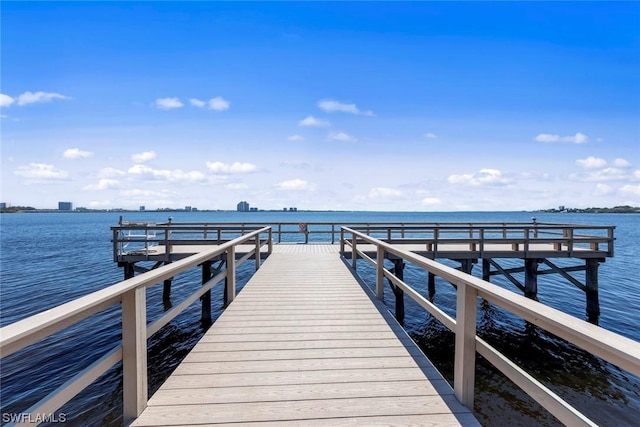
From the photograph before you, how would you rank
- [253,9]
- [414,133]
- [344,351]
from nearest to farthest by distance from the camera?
[344,351] < [253,9] < [414,133]

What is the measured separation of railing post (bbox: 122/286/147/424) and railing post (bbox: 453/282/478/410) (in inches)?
91.0

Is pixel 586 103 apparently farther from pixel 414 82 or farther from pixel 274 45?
pixel 274 45

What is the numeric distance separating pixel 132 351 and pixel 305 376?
1.41 meters

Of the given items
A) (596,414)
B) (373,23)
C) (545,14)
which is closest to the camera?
(596,414)

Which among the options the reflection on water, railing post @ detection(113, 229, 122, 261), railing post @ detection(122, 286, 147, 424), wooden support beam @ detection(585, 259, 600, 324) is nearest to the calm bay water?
the reflection on water

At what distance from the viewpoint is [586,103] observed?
18438 millimetres

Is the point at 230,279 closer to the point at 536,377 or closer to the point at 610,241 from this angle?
the point at 536,377

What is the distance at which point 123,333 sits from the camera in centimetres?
202

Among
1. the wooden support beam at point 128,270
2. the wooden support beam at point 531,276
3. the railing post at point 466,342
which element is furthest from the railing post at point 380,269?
the wooden support beam at point 128,270

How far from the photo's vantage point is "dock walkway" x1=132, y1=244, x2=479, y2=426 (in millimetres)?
2104

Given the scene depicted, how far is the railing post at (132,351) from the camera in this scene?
79.1 inches

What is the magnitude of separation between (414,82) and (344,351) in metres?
14.3

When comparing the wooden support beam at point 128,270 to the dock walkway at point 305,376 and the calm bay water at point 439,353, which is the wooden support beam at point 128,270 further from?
the dock walkway at point 305,376

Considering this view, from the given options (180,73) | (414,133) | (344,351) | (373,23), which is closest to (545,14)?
(373,23)
